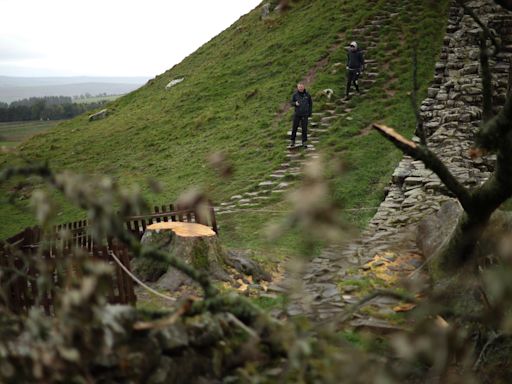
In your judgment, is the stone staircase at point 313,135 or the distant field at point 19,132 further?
the stone staircase at point 313,135

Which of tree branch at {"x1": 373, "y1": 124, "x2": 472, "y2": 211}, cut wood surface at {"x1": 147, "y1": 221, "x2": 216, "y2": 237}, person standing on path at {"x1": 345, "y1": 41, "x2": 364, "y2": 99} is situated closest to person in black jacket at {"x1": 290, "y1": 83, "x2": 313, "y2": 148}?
person standing on path at {"x1": 345, "y1": 41, "x2": 364, "y2": 99}

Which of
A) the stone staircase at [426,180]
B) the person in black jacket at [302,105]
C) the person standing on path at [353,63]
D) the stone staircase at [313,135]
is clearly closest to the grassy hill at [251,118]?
the stone staircase at [313,135]

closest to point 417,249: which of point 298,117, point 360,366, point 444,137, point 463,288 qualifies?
point 463,288

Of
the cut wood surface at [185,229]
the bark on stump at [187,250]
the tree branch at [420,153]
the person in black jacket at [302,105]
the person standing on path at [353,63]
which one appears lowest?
the bark on stump at [187,250]

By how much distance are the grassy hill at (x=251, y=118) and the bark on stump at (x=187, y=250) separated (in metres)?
2.36

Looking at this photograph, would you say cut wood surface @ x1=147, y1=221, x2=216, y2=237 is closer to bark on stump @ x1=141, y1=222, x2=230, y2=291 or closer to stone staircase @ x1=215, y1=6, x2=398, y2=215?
bark on stump @ x1=141, y1=222, x2=230, y2=291

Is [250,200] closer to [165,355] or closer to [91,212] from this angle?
[165,355]

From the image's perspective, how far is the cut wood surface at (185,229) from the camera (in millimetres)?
8863

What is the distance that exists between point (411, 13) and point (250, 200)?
1620cm

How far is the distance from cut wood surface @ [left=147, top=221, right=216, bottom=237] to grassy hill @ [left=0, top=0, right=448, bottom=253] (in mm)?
2299

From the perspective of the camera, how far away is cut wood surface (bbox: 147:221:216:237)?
8.86 metres

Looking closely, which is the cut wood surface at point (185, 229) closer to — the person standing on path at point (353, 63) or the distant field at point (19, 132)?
the distant field at point (19, 132)

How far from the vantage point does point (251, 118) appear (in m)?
22.5

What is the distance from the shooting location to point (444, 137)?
43.9ft
